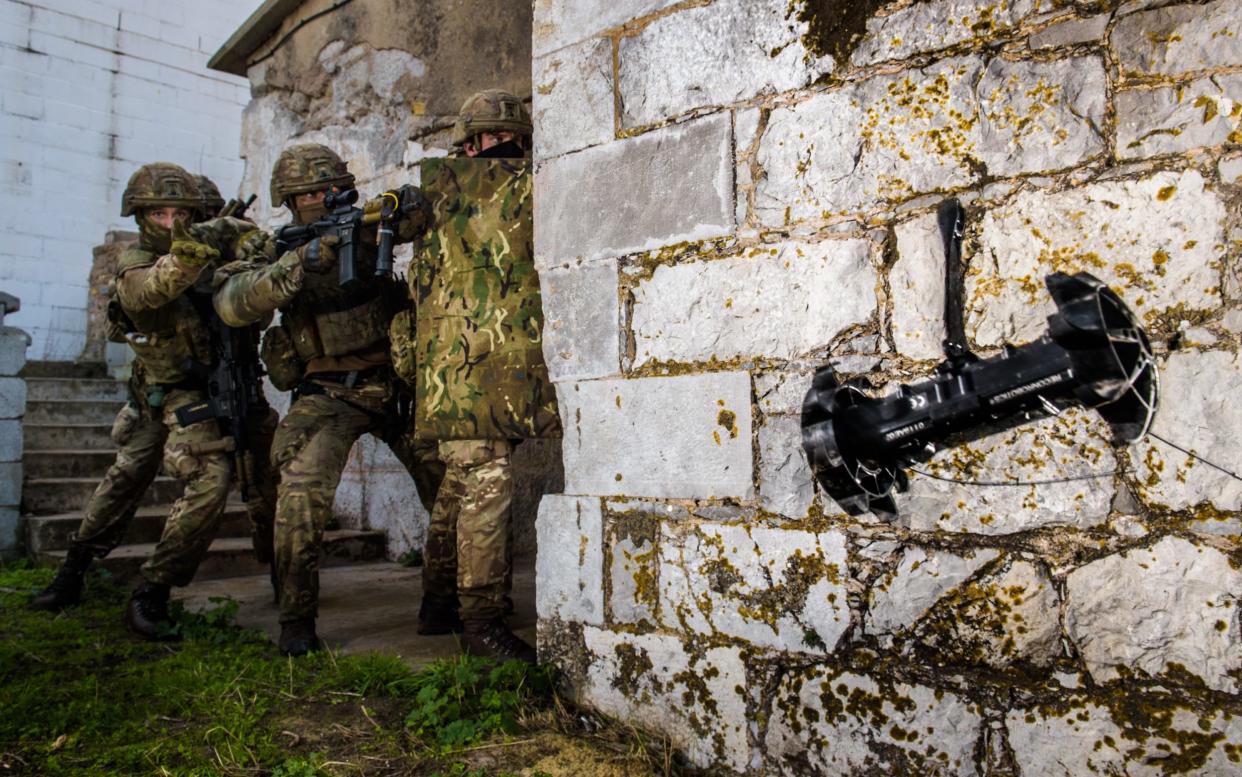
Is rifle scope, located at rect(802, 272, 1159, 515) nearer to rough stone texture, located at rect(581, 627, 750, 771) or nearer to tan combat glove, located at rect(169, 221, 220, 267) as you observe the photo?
rough stone texture, located at rect(581, 627, 750, 771)

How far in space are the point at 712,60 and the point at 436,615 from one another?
2.21 m

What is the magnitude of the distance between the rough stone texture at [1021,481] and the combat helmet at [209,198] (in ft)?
11.6

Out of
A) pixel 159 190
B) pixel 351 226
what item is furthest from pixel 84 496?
pixel 351 226

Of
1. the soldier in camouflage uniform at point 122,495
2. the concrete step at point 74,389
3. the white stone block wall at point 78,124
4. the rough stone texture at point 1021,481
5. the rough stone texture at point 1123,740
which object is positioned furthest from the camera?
the white stone block wall at point 78,124

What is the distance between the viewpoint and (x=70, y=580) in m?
4.00

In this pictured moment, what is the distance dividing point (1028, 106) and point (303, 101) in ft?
16.5

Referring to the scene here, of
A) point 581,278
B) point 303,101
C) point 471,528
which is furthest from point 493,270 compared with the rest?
point 303,101

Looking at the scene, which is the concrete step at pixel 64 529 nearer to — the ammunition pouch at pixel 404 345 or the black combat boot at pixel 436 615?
the black combat boot at pixel 436 615

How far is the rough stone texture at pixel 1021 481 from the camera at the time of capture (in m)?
1.85

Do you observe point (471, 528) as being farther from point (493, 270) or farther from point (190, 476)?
point (190, 476)

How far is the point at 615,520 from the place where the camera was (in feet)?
8.40

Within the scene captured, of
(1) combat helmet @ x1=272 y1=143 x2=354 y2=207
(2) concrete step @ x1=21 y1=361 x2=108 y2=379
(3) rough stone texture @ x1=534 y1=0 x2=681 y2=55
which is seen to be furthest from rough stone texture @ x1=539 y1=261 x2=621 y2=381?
(2) concrete step @ x1=21 y1=361 x2=108 y2=379

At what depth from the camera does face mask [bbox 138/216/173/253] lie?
13.0 ft

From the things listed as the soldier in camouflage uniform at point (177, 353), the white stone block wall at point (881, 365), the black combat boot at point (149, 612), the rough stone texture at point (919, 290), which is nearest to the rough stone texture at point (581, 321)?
the white stone block wall at point (881, 365)
